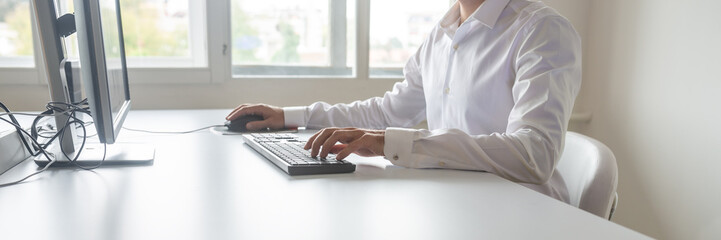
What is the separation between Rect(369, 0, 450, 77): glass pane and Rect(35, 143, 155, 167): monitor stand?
1.43 m

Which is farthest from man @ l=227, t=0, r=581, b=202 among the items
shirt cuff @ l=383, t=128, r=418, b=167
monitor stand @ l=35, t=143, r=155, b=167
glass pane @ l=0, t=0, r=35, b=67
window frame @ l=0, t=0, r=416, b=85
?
glass pane @ l=0, t=0, r=35, b=67

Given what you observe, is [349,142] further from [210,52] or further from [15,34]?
[15,34]

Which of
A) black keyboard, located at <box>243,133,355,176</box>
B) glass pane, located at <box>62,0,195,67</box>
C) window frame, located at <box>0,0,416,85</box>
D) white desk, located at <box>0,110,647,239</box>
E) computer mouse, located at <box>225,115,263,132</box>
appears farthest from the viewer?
glass pane, located at <box>62,0,195,67</box>

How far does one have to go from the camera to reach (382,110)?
161cm

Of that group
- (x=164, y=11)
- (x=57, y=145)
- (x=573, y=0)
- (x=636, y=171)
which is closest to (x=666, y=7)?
(x=573, y=0)

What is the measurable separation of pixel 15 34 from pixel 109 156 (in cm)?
127

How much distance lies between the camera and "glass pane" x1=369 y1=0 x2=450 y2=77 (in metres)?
2.42

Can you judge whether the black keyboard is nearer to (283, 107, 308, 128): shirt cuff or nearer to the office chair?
(283, 107, 308, 128): shirt cuff

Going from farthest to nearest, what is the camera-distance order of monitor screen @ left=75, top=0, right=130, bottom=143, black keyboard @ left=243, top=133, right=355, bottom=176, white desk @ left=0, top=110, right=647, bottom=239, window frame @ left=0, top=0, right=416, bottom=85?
1. window frame @ left=0, top=0, right=416, bottom=85
2. black keyboard @ left=243, top=133, right=355, bottom=176
3. monitor screen @ left=75, top=0, right=130, bottom=143
4. white desk @ left=0, top=110, right=647, bottom=239

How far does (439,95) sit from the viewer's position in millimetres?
1405

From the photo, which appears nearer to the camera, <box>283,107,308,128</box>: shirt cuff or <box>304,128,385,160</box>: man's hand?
<box>304,128,385,160</box>: man's hand

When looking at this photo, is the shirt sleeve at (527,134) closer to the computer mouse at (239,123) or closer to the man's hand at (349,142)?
the man's hand at (349,142)

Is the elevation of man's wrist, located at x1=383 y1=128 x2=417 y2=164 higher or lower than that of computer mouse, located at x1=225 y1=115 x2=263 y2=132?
higher

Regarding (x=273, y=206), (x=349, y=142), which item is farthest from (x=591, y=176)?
(x=273, y=206)
